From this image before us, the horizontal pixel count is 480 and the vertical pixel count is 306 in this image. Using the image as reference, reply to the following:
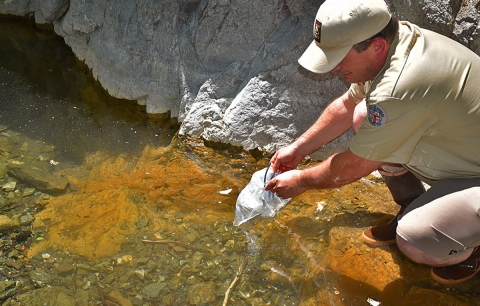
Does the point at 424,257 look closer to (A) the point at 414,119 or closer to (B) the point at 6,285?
(A) the point at 414,119

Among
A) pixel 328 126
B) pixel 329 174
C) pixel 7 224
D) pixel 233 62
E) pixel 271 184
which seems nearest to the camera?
pixel 329 174

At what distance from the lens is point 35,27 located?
Answer: 6645 millimetres

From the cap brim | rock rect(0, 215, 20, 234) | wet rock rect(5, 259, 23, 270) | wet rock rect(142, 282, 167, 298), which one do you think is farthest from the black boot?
rock rect(0, 215, 20, 234)

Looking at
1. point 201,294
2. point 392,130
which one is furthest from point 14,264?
point 392,130

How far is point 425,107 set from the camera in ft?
8.18

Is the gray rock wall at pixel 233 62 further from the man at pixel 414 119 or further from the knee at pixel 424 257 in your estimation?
the knee at pixel 424 257

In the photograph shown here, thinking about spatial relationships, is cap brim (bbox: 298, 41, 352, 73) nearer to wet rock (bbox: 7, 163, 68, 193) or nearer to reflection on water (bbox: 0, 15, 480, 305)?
reflection on water (bbox: 0, 15, 480, 305)

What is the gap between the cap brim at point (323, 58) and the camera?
2.54 meters

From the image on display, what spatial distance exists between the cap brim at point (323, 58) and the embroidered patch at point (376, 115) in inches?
11.3

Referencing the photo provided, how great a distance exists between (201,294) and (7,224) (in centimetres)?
148

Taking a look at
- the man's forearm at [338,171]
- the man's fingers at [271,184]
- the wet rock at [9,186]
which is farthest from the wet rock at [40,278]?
the man's forearm at [338,171]

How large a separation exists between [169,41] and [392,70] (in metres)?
2.73

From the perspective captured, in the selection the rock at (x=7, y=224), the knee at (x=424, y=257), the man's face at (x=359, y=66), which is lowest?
the rock at (x=7, y=224)

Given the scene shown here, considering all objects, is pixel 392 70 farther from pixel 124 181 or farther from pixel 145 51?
pixel 145 51
